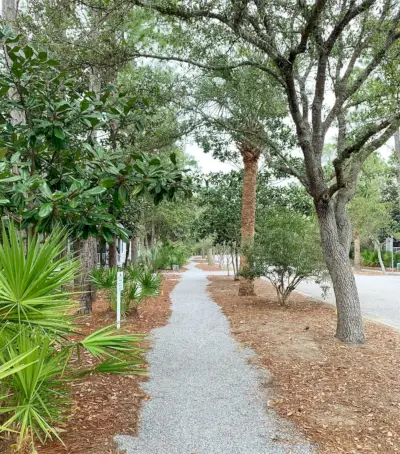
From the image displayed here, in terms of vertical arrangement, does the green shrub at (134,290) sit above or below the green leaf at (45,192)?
below

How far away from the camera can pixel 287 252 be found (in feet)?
35.1

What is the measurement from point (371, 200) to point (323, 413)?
2563 cm

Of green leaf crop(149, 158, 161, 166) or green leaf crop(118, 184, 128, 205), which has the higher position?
green leaf crop(149, 158, 161, 166)

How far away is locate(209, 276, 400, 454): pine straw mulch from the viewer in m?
3.75

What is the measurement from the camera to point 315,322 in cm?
901

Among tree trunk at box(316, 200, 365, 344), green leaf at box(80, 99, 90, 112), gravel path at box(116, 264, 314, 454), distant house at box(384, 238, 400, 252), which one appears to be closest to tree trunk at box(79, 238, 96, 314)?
gravel path at box(116, 264, 314, 454)

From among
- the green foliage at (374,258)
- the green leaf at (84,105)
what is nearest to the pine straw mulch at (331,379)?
the green leaf at (84,105)

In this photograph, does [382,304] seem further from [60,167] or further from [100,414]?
[60,167]

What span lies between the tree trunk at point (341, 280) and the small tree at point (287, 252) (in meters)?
3.34

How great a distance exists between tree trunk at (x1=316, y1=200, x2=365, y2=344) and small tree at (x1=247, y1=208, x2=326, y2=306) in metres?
3.34

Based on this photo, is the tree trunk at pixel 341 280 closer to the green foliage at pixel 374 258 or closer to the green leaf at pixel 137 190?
the green leaf at pixel 137 190

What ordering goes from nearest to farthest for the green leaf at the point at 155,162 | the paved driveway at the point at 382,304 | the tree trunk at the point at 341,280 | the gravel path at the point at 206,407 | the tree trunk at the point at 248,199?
the gravel path at the point at 206,407 < the green leaf at the point at 155,162 < the tree trunk at the point at 341,280 < the paved driveway at the point at 382,304 < the tree trunk at the point at 248,199

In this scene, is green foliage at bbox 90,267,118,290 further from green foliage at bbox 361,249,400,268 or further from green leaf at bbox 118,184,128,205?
green foliage at bbox 361,249,400,268

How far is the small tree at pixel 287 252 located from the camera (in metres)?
10.6
